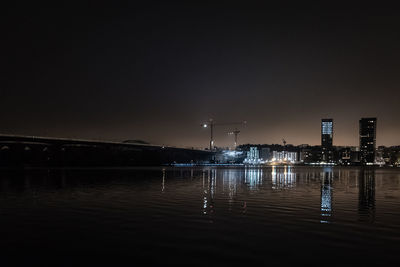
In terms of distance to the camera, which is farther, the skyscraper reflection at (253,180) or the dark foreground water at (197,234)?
the skyscraper reflection at (253,180)

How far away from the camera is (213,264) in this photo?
1314 centimetres

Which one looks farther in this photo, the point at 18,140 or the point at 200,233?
the point at 18,140

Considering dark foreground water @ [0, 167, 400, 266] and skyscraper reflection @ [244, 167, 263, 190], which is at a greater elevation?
dark foreground water @ [0, 167, 400, 266]

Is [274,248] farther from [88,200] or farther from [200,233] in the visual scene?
[88,200]

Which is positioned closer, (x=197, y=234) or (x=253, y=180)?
(x=197, y=234)

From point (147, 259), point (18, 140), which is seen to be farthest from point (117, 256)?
point (18, 140)

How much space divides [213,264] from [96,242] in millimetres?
6021

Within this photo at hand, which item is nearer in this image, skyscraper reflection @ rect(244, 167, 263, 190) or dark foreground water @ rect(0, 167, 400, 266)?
dark foreground water @ rect(0, 167, 400, 266)

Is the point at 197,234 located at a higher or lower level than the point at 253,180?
higher

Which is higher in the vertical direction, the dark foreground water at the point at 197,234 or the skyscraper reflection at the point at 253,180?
the dark foreground water at the point at 197,234

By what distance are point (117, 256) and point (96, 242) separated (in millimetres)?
2707

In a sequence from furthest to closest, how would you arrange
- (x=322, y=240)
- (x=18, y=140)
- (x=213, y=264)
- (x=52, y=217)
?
(x=18, y=140), (x=52, y=217), (x=322, y=240), (x=213, y=264)

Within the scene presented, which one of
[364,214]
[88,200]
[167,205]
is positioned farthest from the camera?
[88,200]

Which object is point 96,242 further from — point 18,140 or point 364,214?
point 18,140
